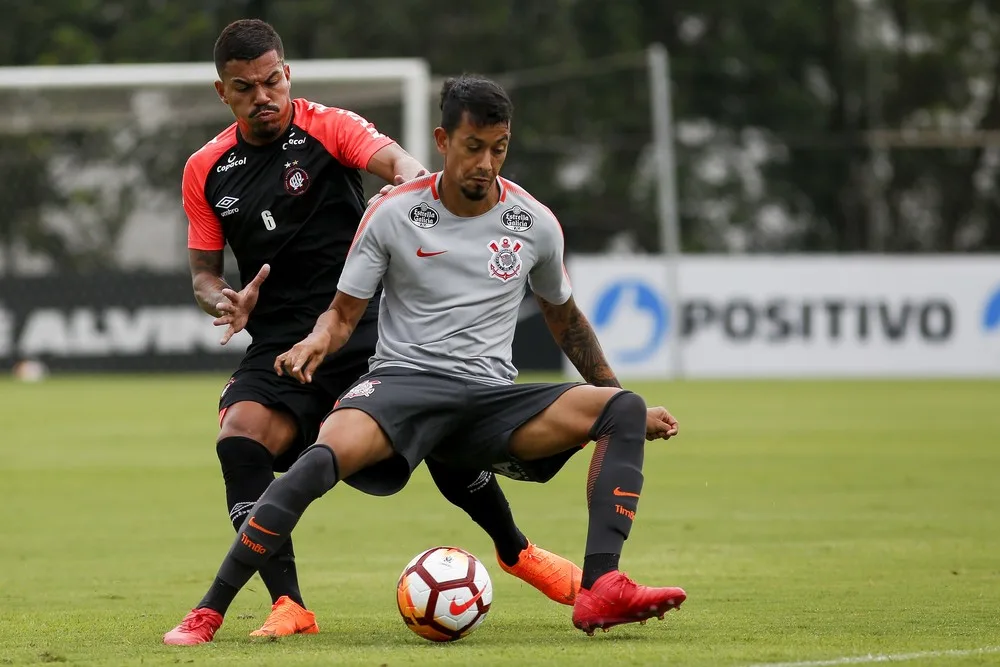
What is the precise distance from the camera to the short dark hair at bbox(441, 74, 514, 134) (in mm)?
6180

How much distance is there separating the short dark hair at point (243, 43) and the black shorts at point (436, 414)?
4.55ft

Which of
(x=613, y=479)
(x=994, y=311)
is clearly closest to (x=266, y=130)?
(x=613, y=479)

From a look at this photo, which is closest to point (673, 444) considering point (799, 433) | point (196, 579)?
point (799, 433)

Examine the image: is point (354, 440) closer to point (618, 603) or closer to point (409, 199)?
point (409, 199)

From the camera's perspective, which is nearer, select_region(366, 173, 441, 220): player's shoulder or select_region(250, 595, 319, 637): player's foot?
select_region(366, 173, 441, 220): player's shoulder

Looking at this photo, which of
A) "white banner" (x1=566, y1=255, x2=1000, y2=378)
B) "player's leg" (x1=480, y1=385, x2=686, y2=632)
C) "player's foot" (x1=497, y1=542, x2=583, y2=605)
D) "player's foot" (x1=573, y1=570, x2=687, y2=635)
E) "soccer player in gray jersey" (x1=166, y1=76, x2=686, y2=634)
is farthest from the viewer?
"white banner" (x1=566, y1=255, x2=1000, y2=378)

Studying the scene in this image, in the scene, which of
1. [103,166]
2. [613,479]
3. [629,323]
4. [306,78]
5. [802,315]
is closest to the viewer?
[613,479]

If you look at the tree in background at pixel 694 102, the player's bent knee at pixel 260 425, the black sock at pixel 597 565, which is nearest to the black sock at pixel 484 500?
the player's bent knee at pixel 260 425

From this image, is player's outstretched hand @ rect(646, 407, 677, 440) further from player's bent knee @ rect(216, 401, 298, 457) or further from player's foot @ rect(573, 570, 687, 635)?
player's bent knee @ rect(216, 401, 298, 457)

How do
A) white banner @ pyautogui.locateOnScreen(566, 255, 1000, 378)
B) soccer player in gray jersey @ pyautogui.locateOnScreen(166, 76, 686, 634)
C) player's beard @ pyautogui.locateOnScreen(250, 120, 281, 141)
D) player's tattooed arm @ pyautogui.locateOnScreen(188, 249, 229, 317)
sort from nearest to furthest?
soccer player in gray jersey @ pyautogui.locateOnScreen(166, 76, 686, 634), player's tattooed arm @ pyautogui.locateOnScreen(188, 249, 229, 317), player's beard @ pyautogui.locateOnScreen(250, 120, 281, 141), white banner @ pyautogui.locateOnScreen(566, 255, 1000, 378)

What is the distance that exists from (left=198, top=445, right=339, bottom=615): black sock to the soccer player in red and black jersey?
2.28 feet

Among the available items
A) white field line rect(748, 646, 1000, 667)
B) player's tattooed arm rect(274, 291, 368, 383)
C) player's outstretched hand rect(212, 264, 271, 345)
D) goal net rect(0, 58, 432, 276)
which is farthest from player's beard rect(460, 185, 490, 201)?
goal net rect(0, 58, 432, 276)

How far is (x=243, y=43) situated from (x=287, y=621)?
2261 mm

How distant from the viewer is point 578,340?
684 centimetres
